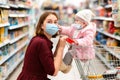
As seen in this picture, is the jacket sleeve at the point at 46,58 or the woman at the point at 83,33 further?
the woman at the point at 83,33

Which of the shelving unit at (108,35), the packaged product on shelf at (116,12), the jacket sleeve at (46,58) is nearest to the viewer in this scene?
the jacket sleeve at (46,58)

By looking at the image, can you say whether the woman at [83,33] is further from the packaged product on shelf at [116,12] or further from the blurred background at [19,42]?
the packaged product on shelf at [116,12]

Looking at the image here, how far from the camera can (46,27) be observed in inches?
90.1

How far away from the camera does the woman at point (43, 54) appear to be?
216 centimetres

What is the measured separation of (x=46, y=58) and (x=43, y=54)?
0.16ft

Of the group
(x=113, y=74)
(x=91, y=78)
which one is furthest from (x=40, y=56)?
(x=113, y=74)

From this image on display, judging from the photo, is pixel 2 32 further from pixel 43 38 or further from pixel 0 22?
pixel 43 38

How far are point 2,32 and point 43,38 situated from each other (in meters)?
2.10

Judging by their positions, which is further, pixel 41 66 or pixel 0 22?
pixel 0 22

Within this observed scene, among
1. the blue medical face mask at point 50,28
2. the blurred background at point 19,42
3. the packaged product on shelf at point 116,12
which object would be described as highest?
the packaged product on shelf at point 116,12

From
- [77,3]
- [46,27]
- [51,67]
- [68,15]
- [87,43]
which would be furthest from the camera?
[77,3]

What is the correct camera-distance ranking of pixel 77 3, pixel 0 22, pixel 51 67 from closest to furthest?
1. pixel 51 67
2. pixel 0 22
3. pixel 77 3

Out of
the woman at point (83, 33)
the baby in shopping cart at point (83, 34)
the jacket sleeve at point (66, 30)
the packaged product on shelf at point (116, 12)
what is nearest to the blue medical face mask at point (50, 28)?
the baby in shopping cart at point (83, 34)

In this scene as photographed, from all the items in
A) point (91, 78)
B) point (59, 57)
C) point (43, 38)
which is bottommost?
point (91, 78)
